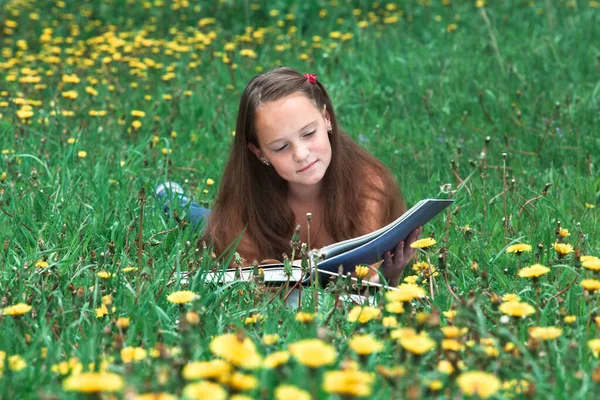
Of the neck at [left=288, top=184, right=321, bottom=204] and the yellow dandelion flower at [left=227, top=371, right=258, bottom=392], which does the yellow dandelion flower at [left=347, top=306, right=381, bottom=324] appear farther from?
the neck at [left=288, top=184, right=321, bottom=204]

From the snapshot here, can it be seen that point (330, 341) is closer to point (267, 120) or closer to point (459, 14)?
point (267, 120)

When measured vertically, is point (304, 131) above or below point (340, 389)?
above

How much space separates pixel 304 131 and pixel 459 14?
353 cm

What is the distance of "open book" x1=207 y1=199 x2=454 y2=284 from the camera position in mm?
2443

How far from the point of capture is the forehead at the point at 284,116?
9.23 ft

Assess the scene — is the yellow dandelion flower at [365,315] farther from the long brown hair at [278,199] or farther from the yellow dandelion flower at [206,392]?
the long brown hair at [278,199]

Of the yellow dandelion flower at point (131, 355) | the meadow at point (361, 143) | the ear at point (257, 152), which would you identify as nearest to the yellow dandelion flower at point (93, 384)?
the meadow at point (361, 143)

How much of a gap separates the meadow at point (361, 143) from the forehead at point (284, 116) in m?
0.42

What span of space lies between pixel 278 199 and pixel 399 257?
557 mm

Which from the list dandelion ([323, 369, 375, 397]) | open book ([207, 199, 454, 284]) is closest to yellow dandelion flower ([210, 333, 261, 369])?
dandelion ([323, 369, 375, 397])

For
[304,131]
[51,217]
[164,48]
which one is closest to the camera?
[304,131]

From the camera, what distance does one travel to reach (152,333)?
2.05m

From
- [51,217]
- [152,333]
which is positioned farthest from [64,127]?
[152,333]

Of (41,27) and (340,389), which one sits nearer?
(340,389)
